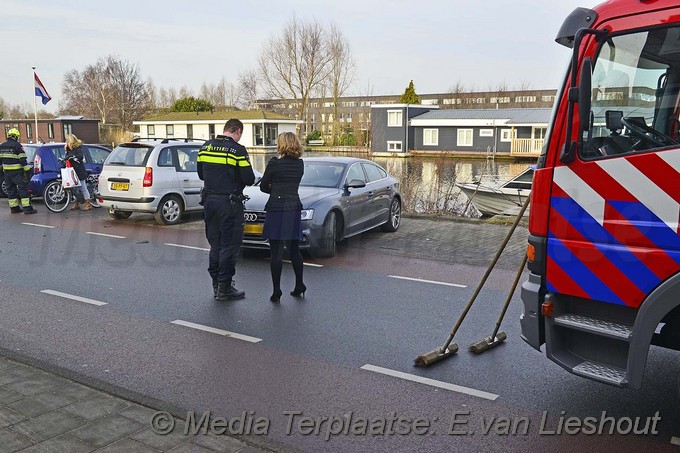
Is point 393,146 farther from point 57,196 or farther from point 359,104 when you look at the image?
point 57,196

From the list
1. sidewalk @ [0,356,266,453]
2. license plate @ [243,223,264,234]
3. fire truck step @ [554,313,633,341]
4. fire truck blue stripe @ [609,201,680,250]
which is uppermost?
Answer: fire truck blue stripe @ [609,201,680,250]

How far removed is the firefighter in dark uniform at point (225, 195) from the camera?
747cm

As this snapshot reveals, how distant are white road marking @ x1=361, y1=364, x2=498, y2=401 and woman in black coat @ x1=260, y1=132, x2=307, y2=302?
2540 millimetres

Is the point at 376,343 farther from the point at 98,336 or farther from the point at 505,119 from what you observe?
the point at 505,119

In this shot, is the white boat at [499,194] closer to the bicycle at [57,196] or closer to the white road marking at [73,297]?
the bicycle at [57,196]

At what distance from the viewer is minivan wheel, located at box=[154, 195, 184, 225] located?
→ 44.7 ft

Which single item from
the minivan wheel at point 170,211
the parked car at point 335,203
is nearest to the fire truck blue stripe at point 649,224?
the parked car at point 335,203

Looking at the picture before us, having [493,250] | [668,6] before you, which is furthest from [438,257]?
[668,6]

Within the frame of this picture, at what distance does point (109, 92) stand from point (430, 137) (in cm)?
4766

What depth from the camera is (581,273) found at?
13.8 ft

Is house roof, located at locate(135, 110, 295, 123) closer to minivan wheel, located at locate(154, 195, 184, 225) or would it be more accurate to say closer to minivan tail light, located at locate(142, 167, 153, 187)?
minivan wheel, located at locate(154, 195, 184, 225)

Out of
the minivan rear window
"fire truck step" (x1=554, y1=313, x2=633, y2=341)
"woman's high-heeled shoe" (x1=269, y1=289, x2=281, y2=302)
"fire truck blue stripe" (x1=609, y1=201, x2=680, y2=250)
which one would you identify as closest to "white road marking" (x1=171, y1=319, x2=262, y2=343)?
"woman's high-heeled shoe" (x1=269, y1=289, x2=281, y2=302)

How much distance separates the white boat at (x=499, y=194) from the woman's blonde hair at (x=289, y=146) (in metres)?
11.1

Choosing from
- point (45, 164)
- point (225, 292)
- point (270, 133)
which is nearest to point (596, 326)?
point (225, 292)
